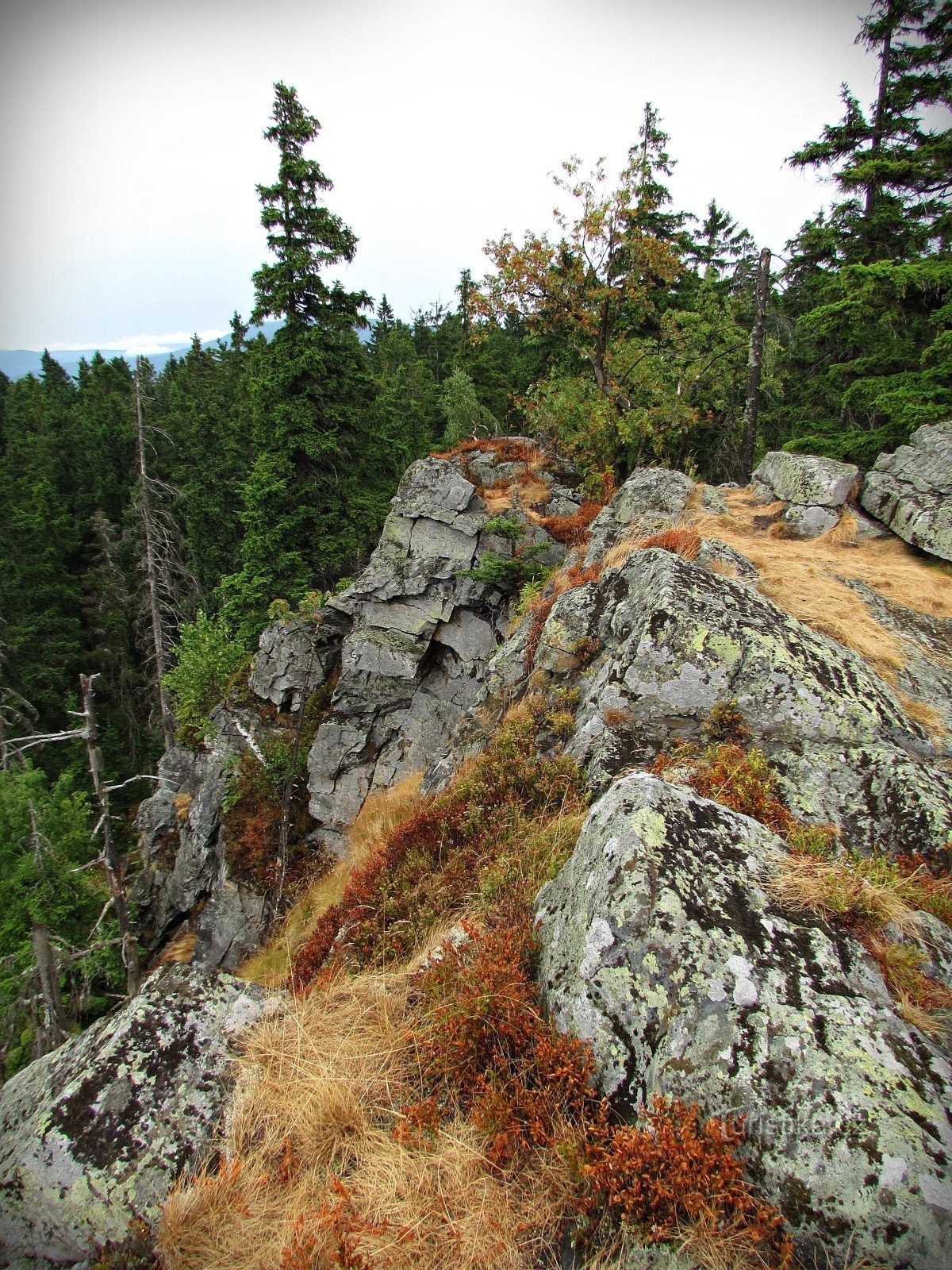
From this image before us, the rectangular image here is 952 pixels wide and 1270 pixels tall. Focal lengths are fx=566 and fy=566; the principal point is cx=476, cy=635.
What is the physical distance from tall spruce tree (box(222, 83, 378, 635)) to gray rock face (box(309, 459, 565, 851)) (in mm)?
3181

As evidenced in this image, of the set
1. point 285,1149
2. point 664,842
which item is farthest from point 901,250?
point 285,1149

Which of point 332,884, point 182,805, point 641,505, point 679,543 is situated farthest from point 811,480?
point 182,805

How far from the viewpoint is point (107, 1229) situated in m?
2.96

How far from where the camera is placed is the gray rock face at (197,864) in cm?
1356

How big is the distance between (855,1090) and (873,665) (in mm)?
5257

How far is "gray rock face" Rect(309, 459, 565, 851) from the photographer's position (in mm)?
15258

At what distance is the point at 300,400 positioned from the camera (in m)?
18.1

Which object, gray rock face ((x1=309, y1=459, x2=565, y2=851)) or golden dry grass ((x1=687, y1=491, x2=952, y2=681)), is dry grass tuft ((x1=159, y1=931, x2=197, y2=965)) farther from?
golden dry grass ((x1=687, y1=491, x2=952, y2=681))

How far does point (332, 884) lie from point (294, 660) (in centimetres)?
739

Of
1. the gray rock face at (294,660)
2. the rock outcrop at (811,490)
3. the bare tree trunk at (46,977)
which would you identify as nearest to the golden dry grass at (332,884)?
the bare tree trunk at (46,977)

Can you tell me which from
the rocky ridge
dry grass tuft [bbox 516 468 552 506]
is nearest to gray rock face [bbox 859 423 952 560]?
the rocky ridge

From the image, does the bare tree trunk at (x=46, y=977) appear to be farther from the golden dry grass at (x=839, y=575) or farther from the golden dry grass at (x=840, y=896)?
the golden dry grass at (x=839, y=575)

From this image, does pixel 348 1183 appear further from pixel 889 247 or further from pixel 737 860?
pixel 889 247

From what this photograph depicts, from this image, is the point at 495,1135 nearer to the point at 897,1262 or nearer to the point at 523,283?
the point at 897,1262
